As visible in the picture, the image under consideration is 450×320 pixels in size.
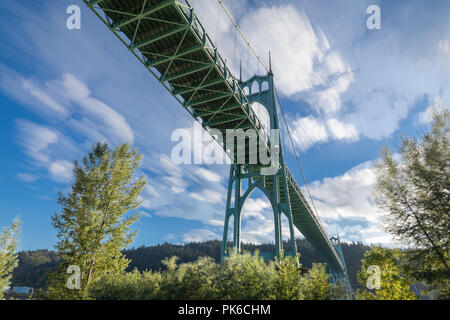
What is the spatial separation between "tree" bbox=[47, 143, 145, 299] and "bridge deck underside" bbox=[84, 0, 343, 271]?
6.31 meters

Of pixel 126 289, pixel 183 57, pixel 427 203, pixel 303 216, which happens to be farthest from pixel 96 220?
pixel 303 216

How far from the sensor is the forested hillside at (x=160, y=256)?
→ 99375mm

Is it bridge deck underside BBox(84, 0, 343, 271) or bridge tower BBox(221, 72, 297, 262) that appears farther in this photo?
bridge tower BBox(221, 72, 297, 262)

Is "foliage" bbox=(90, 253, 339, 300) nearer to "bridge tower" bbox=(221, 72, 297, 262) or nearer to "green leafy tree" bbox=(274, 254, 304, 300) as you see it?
"green leafy tree" bbox=(274, 254, 304, 300)

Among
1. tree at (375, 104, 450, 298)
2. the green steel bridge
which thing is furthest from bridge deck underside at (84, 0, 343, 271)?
tree at (375, 104, 450, 298)

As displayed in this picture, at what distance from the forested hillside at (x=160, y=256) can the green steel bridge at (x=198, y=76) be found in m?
80.3

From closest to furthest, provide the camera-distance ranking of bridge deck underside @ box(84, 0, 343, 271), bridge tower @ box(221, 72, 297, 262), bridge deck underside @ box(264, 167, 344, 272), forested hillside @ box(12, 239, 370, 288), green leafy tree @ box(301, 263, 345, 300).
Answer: green leafy tree @ box(301, 263, 345, 300) → bridge deck underside @ box(84, 0, 343, 271) → bridge tower @ box(221, 72, 297, 262) → bridge deck underside @ box(264, 167, 344, 272) → forested hillside @ box(12, 239, 370, 288)

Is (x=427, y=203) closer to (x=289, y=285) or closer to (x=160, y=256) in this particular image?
(x=289, y=285)

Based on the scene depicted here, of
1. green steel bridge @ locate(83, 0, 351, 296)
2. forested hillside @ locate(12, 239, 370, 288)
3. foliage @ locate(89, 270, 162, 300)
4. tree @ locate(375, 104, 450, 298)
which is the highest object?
green steel bridge @ locate(83, 0, 351, 296)

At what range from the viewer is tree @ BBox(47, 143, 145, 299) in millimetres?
8812

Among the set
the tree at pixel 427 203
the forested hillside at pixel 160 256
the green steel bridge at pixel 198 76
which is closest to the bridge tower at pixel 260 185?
the green steel bridge at pixel 198 76

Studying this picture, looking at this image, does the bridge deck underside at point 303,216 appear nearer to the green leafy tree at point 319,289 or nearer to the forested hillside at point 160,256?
the green leafy tree at point 319,289

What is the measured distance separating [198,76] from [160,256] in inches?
4534
